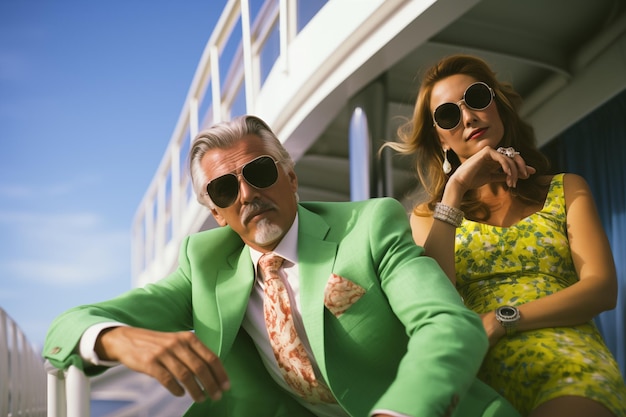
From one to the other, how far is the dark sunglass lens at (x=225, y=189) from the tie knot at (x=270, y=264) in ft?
0.57

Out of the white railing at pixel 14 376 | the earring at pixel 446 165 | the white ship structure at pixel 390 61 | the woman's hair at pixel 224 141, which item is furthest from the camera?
the white ship structure at pixel 390 61

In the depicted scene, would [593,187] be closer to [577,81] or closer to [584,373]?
[577,81]

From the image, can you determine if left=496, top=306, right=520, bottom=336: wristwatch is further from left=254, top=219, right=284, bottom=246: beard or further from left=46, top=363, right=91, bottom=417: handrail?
left=46, top=363, right=91, bottom=417: handrail

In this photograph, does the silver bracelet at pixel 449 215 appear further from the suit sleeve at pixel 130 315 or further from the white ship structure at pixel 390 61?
the white ship structure at pixel 390 61

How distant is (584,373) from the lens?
→ 2.29 m

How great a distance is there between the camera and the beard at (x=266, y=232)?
90.3 inches

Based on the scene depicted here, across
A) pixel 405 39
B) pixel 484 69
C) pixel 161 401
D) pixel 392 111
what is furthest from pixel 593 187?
pixel 161 401

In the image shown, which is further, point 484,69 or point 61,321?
point 484,69

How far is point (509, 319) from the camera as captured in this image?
8.12ft

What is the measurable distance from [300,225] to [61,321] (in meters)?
0.66

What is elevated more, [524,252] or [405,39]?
[405,39]

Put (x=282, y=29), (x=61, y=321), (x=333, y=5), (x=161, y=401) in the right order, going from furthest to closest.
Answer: (x=282, y=29)
(x=333, y=5)
(x=161, y=401)
(x=61, y=321)

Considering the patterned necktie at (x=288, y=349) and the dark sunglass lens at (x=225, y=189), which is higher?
the dark sunglass lens at (x=225, y=189)

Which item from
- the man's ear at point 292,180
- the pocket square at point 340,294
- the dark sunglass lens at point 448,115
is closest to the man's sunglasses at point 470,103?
the dark sunglass lens at point 448,115
